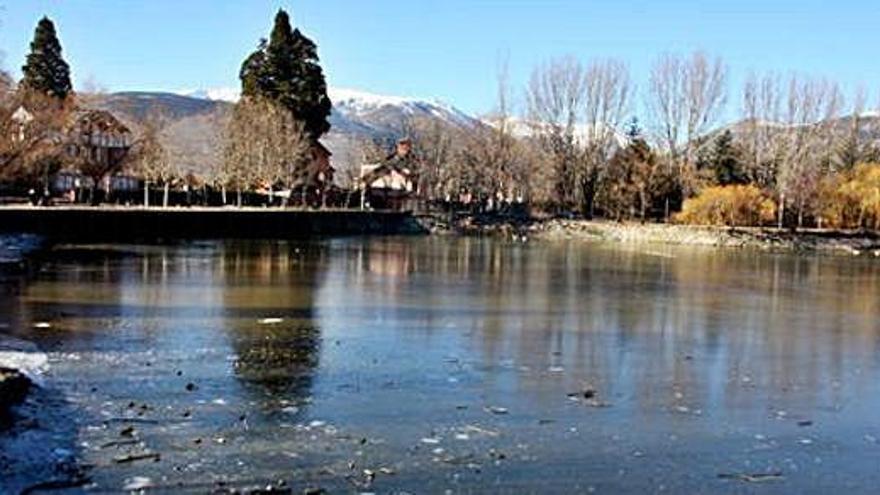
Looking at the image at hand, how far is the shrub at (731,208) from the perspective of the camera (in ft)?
198

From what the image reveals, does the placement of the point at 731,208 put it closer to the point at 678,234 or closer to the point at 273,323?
the point at 678,234

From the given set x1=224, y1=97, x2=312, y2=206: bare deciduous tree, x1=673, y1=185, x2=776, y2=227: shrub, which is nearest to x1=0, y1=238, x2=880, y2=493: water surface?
x1=224, y1=97, x2=312, y2=206: bare deciduous tree

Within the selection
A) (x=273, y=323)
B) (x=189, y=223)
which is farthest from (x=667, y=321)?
(x=189, y=223)

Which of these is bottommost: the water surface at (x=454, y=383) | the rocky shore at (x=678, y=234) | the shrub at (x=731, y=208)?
the water surface at (x=454, y=383)

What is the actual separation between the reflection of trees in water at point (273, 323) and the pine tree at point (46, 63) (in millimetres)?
36447

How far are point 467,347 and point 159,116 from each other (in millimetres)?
54474

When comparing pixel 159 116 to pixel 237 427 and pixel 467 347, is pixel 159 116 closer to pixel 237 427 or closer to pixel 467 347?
pixel 467 347

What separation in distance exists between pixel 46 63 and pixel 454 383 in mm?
59171

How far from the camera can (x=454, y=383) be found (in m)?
12.5

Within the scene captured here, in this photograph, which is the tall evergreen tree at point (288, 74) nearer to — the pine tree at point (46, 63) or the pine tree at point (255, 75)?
the pine tree at point (255, 75)

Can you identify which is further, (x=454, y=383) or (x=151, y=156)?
(x=151, y=156)

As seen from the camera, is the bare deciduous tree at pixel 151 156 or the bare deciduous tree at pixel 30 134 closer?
the bare deciduous tree at pixel 30 134

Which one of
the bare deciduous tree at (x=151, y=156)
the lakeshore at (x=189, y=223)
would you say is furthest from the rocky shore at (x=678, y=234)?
the bare deciduous tree at (x=151, y=156)

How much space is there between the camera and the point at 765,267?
38.5 m
